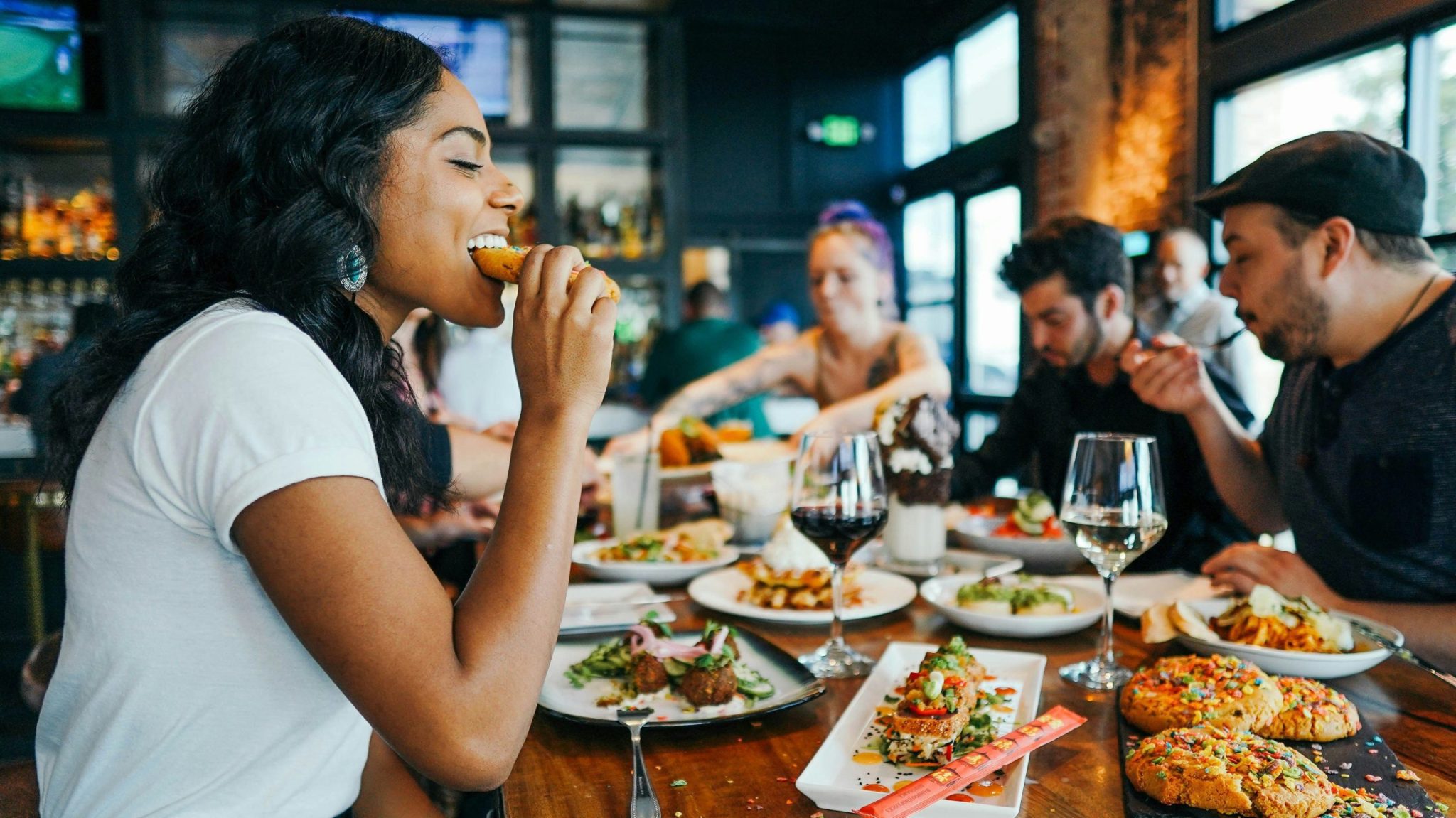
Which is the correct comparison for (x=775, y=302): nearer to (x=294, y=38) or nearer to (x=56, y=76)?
(x=56, y=76)

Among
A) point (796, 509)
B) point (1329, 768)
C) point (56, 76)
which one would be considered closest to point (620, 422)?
point (796, 509)

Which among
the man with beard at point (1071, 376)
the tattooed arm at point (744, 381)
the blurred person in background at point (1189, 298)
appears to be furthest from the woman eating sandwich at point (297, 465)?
the blurred person in background at point (1189, 298)

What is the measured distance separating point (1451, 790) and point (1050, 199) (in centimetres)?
554

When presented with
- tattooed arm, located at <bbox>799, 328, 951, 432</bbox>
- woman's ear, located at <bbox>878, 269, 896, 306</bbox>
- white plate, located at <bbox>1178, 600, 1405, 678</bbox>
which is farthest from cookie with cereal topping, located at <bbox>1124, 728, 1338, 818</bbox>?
woman's ear, located at <bbox>878, 269, 896, 306</bbox>

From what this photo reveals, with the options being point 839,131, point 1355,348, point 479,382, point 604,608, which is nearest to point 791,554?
point 604,608

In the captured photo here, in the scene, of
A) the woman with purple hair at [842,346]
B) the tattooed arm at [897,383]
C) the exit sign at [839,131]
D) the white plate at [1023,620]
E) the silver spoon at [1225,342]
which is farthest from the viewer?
the exit sign at [839,131]

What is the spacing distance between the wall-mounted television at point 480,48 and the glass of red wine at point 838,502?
4.50 metres

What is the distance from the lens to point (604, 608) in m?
1.39

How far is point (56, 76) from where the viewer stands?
465 centimetres

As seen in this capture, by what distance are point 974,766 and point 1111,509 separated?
0.48 m

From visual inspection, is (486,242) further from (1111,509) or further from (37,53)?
(37,53)

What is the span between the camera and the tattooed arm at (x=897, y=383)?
2.64 meters

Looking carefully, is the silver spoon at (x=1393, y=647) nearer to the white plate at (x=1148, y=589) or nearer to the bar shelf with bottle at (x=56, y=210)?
the white plate at (x=1148, y=589)

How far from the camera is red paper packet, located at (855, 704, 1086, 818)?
74 centimetres
